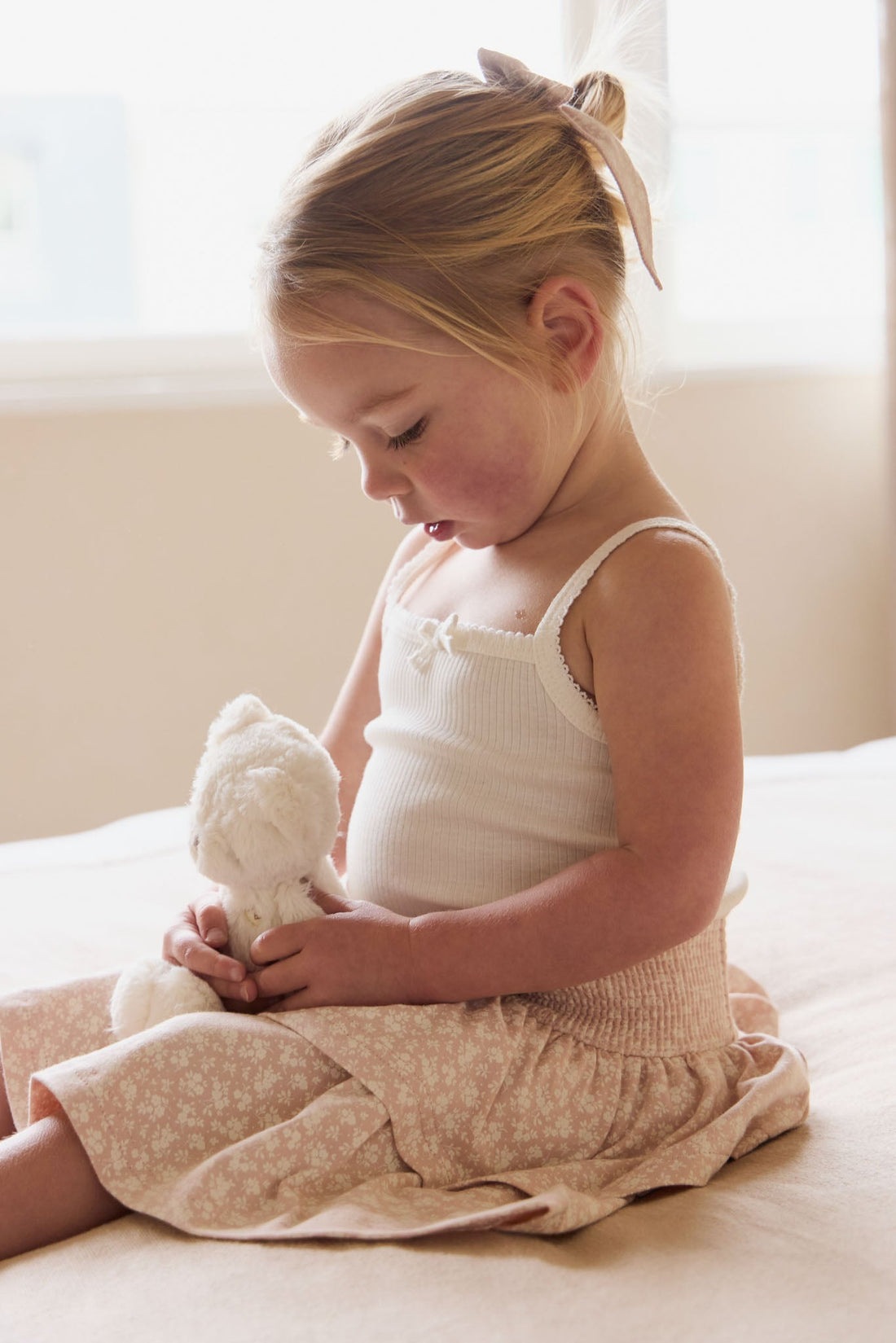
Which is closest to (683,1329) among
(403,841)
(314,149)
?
(403,841)

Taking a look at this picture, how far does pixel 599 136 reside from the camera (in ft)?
3.04

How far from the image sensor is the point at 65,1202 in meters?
0.73

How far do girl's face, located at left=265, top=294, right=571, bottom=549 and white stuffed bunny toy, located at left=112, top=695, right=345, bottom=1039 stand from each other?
0.19m

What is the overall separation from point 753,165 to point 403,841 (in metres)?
1.99

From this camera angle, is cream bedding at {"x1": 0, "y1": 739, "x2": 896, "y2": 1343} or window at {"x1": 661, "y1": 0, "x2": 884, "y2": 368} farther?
window at {"x1": 661, "y1": 0, "x2": 884, "y2": 368}

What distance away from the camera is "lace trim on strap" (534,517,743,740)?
89 centimetres

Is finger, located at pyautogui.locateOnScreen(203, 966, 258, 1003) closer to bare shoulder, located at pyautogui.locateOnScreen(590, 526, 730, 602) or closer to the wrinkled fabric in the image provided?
the wrinkled fabric

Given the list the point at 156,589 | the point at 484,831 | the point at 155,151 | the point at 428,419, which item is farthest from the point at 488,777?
the point at 155,151

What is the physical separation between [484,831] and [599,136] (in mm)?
479

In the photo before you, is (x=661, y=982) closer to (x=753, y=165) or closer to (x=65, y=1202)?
(x=65, y=1202)

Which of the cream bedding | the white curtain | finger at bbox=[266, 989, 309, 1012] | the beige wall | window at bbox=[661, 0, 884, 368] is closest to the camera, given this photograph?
the cream bedding

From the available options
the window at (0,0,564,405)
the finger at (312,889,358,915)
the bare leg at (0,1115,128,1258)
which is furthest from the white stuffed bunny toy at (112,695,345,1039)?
the window at (0,0,564,405)

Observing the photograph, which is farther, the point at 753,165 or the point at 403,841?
the point at 753,165

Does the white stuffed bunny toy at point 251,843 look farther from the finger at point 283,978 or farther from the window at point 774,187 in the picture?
the window at point 774,187
